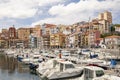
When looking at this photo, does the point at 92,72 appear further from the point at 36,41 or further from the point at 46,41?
the point at 36,41

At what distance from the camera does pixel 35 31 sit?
6029 inches

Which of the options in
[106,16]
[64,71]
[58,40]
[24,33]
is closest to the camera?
[64,71]

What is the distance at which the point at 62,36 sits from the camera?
355ft

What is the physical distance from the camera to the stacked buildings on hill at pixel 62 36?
315 feet

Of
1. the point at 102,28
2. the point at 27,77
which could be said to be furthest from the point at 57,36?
the point at 27,77

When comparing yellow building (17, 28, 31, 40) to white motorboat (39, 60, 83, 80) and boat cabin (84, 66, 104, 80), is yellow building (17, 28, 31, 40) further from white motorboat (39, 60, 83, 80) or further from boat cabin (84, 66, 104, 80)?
boat cabin (84, 66, 104, 80)

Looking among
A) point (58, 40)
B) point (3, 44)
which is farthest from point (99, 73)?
point (3, 44)

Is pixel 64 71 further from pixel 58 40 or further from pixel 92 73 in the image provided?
pixel 58 40

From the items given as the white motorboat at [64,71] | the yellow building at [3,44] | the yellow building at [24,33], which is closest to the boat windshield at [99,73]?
the white motorboat at [64,71]

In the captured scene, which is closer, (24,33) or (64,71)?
(64,71)

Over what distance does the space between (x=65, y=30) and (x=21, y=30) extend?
35990 mm

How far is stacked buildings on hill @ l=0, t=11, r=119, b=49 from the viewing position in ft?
315

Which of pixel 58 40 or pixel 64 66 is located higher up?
pixel 58 40

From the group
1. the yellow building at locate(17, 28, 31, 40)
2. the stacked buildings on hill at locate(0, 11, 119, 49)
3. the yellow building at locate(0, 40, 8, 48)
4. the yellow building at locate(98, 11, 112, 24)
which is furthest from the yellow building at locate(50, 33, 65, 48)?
the yellow building at locate(17, 28, 31, 40)
